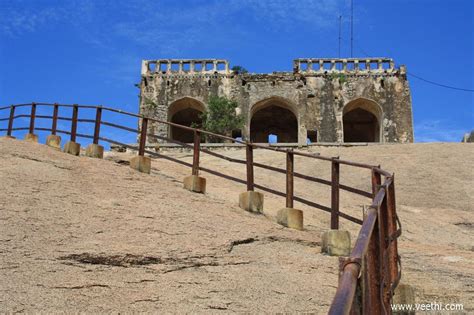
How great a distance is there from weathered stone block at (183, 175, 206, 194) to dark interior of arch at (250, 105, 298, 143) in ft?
86.3

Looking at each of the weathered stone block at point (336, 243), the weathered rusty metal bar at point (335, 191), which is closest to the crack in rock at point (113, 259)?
the weathered stone block at point (336, 243)

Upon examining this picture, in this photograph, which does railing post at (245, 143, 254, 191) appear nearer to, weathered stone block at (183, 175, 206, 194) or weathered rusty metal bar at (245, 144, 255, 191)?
weathered rusty metal bar at (245, 144, 255, 191)

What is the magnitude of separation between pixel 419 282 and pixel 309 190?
7568 mm

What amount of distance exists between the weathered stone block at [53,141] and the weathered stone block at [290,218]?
5247 millimetres

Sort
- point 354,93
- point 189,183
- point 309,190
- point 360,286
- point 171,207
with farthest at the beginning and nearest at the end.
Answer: point 354,93
point 309,190
point 189,183
point 171,207
point 360,286

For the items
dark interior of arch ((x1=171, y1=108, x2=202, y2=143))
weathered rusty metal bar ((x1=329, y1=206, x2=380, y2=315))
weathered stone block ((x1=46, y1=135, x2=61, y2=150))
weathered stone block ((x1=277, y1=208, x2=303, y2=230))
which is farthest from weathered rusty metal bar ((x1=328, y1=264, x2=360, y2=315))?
dark interior of arch ((x1=171, y1=108, x2=202, y2=143))

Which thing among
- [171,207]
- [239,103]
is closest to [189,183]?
[171,207]

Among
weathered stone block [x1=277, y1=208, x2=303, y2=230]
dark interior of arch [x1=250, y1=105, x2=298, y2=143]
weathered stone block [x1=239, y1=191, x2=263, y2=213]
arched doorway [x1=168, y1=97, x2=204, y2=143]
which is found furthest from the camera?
dark interior of arch [x1=250, y1=105, x2=298, y2=143]

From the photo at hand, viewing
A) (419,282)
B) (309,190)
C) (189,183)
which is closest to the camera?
(419,282)

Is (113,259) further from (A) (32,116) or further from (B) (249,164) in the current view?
(A) (32,116)

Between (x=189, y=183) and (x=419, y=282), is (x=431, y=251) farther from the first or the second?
(x=189, y=183)

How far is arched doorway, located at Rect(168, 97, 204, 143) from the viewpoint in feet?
102

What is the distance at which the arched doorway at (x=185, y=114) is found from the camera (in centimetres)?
3104

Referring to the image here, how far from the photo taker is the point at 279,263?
623cm
